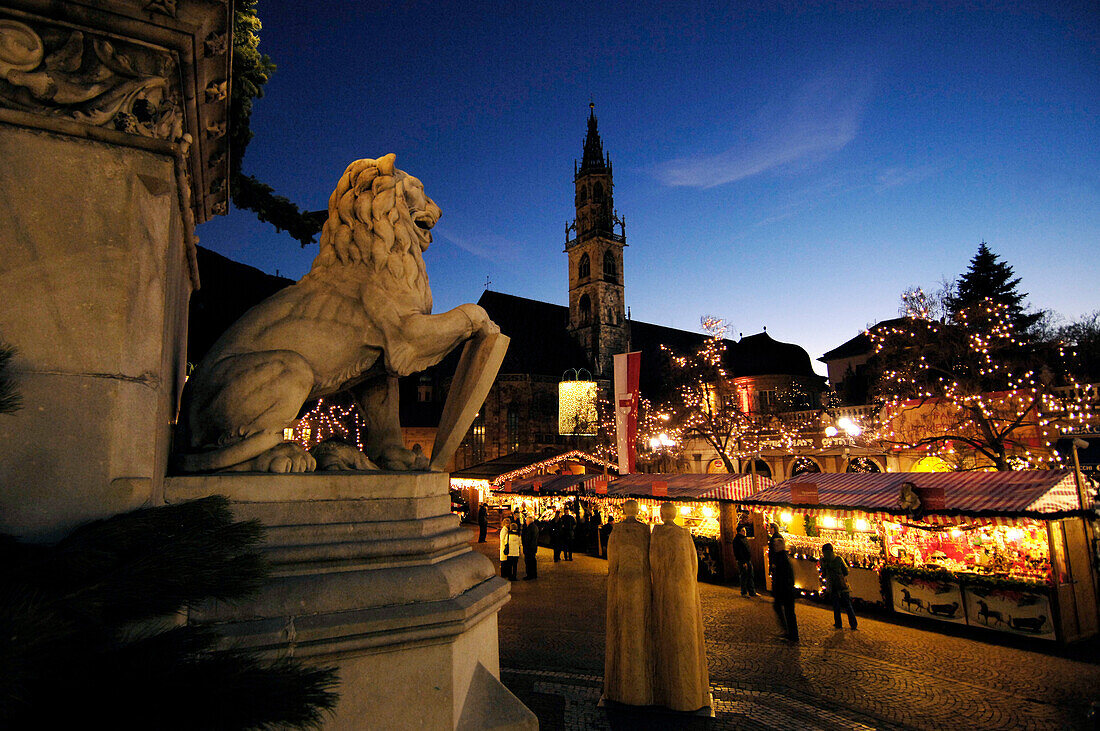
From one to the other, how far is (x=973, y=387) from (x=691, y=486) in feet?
27.3

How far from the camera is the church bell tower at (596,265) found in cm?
5066

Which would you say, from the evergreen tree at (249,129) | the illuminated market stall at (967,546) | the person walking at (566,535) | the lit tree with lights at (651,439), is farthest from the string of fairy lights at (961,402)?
the evergreen tree at (249,129)

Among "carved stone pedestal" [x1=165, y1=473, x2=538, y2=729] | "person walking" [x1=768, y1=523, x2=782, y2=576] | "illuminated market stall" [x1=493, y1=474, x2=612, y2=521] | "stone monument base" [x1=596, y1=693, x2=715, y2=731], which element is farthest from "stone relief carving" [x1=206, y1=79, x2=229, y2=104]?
"illuminated market stall" [x1=493, y1=474, x2=612, y2=521]

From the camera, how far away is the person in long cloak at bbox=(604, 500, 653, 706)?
4621 millimetres

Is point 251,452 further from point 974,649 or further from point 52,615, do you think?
point 974,649

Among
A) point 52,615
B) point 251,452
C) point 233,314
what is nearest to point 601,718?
point 251,452

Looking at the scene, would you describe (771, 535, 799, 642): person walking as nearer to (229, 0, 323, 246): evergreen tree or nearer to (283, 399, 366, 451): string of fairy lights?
(229, 0, 323, 246): evergreen tree

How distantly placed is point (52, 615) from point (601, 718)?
14.8 feet

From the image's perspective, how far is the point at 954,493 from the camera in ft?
28.7

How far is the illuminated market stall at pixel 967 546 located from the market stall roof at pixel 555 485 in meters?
7.46

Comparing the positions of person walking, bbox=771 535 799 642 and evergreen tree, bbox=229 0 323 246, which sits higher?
evergreen tree, bbox=229 0 323 246

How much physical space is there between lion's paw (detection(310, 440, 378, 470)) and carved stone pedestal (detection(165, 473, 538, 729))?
19cm

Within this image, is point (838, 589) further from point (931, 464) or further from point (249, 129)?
point (931, 464)

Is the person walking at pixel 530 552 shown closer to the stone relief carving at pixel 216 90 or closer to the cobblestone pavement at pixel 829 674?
the cobblestone pavement at pixel 829 674
